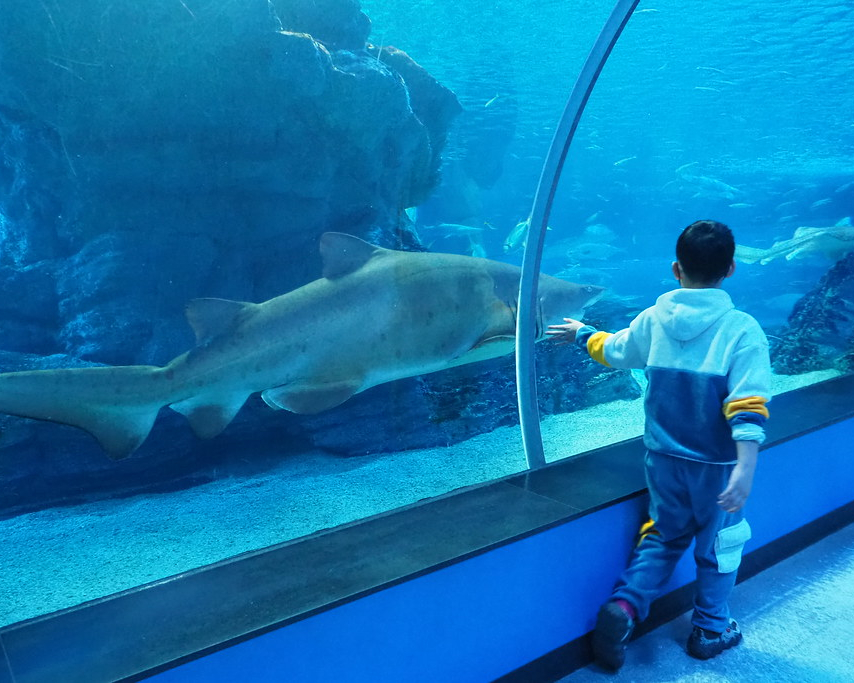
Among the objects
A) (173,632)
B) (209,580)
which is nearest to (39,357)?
(209,580)

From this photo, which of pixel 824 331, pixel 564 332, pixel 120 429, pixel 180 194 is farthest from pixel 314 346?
pixel 824 331

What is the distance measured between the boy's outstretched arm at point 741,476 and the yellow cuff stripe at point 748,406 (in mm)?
86

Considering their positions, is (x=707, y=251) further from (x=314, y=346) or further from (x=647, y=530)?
(x=314, y=346)

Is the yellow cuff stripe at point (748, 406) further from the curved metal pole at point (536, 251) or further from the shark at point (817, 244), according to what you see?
the shark at point (817, 244)

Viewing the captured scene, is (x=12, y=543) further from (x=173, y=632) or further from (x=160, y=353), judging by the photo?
(x=173, y=632)

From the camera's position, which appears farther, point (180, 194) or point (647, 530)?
point (180, 194)

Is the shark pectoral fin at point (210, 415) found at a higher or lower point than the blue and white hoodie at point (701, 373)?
lower

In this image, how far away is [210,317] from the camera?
6.88 feet

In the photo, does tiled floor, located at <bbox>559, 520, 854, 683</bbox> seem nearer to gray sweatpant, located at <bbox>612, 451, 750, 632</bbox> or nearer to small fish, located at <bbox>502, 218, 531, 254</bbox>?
gray sweatpant, located at <bbox>612, 451, 750, 632</bbox>

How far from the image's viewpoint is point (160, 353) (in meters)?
2.96

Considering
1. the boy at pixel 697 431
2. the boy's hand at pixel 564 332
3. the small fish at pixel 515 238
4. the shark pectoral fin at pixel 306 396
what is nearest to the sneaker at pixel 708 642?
the boy at pixel 697 431

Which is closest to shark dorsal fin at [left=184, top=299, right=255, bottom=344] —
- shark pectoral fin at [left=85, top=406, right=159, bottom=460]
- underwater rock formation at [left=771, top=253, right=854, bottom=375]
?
Result: shark pectoral fin at [left=85, top=406, right=159, bottom=460]

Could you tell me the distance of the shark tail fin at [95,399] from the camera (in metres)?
1.70

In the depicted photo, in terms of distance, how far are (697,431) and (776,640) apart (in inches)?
34.7
